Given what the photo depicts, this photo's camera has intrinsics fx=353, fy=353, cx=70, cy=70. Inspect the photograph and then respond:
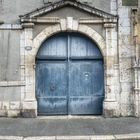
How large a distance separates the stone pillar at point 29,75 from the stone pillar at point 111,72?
2258mm

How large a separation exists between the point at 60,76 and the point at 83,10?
2206 mm

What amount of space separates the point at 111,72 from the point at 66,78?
1450 millimetres

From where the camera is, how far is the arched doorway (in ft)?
37.0

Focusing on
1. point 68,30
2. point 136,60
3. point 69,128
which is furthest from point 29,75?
point 136,60

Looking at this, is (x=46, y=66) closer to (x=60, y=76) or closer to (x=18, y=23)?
(x=60, y=76)

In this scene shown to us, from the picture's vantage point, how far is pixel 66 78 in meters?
11.3

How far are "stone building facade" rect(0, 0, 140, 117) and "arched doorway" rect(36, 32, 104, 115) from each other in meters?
0.33

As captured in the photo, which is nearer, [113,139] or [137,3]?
[113,139]

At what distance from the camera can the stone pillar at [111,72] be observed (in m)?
10.9

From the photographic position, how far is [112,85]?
10992 mm

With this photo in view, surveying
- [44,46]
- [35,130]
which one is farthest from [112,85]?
[35,130]

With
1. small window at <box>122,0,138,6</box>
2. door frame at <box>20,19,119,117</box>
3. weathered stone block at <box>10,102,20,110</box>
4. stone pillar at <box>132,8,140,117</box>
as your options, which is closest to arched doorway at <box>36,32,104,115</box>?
door frame at <box>20,19,119,117</box>

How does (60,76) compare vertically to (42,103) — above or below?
above

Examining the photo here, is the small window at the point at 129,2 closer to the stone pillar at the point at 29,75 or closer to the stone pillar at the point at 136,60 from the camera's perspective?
the stone pillar at the point at 136,60
